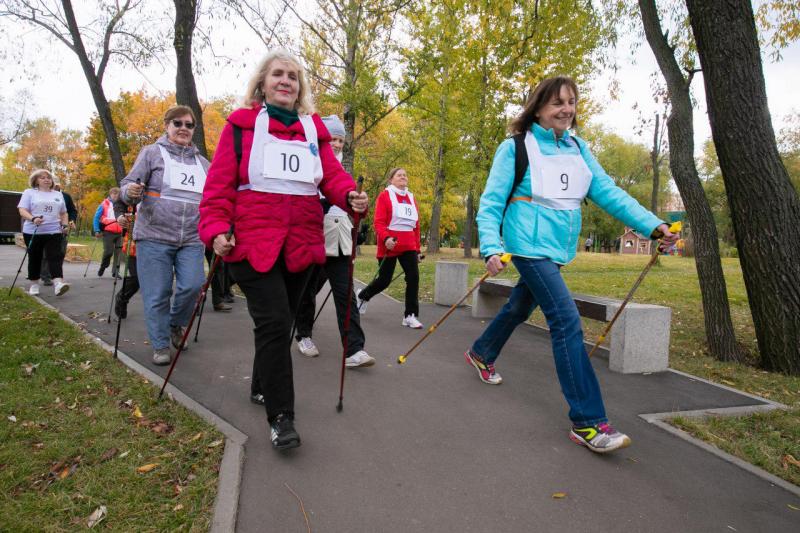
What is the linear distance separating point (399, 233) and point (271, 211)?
12.1ft

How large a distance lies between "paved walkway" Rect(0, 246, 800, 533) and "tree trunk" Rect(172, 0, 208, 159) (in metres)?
5.78

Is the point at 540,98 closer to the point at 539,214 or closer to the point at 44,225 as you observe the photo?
the point at 539,214

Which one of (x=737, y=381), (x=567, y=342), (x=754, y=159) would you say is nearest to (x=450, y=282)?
(x=737, y=381)

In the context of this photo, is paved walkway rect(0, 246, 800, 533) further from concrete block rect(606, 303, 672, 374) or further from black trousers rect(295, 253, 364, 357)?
black trousers rect(295, 253, 364, 357)

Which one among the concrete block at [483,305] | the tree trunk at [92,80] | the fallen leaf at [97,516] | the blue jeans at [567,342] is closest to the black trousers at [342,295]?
the blue jeans at [567,342]

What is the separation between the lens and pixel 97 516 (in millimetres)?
2354

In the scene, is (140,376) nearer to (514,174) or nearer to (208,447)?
(208,447)

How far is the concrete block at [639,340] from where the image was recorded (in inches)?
202

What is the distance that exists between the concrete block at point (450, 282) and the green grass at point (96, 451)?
5.43 meters

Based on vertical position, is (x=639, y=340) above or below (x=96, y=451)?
above

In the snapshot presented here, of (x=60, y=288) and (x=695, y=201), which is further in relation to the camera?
(x=60, y=288)

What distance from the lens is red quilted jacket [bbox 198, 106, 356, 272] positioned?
9.49 ft

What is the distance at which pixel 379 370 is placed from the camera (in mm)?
4793

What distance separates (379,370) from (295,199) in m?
2.25
